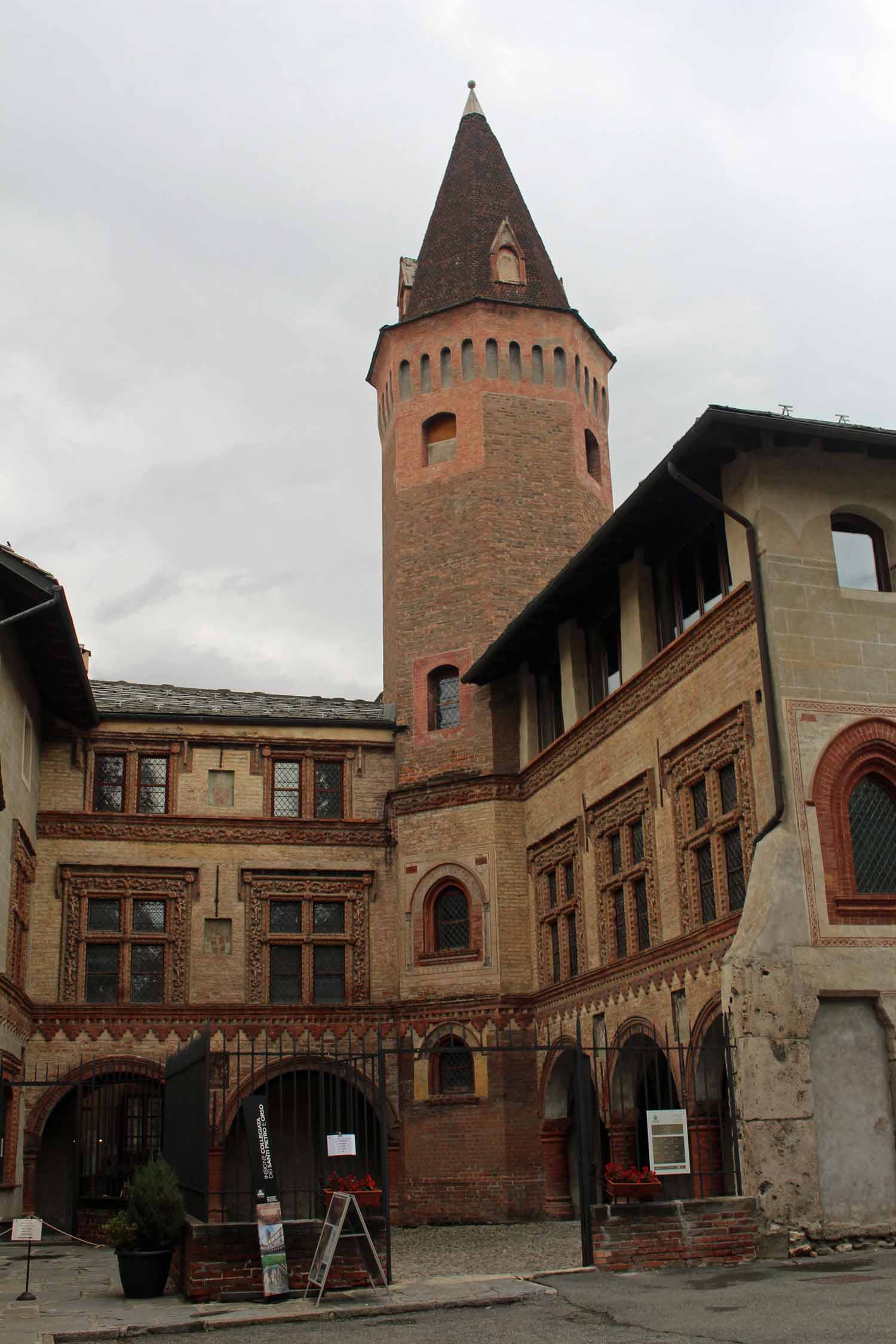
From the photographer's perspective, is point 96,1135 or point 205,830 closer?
point 96,1135

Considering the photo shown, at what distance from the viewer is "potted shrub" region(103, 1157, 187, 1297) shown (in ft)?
47.8

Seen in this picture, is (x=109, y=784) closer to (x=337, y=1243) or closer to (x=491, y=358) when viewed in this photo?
(x=491, y=358)

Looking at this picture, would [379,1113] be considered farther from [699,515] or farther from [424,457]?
[424,457]

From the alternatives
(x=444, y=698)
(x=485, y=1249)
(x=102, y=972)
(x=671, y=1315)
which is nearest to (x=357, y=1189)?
(x=671, y=1315)

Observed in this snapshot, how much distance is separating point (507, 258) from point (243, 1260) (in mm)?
25336

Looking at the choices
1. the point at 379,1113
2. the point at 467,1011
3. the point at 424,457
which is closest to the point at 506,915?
the point at 467,1011

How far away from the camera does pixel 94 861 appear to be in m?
29.1

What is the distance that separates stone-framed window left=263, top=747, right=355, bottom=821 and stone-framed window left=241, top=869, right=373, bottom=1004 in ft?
4.65

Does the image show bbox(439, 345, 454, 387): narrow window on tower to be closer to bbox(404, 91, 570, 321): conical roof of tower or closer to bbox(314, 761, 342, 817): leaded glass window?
bbox(404, 91, 570, 321): conical roof of tower

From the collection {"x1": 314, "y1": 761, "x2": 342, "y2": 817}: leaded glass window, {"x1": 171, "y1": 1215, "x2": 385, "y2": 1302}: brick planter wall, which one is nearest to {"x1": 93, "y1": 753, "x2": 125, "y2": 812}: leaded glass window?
{"x1": 314, "y1": 761, "x2": 342, "y2": 817}: leaded glass window

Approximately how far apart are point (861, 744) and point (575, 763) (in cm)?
815

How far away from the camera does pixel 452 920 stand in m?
28.6

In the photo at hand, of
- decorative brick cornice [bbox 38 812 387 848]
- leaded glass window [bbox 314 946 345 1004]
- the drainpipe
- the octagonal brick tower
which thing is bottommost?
leaded glass window [bbox 314 946 345 1004]

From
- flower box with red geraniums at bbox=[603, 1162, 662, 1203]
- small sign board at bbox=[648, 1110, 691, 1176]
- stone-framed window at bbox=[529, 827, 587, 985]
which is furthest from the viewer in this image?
stone-framed window at bbox=[529, 827, 587, 985]
